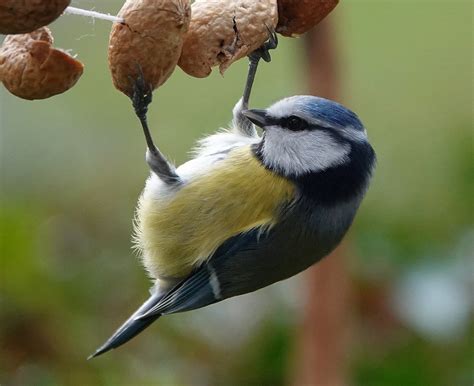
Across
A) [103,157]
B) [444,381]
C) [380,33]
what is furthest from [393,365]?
[380,33]

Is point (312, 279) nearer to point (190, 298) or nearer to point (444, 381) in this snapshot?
point (444, 381)

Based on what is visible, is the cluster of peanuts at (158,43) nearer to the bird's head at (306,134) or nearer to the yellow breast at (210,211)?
the bird's head at (306,134)

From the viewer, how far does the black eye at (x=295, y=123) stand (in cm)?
159

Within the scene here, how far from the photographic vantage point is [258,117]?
1.58 metres

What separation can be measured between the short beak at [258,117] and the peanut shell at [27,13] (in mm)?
642

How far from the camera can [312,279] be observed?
2.02 m

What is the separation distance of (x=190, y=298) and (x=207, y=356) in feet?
1.25

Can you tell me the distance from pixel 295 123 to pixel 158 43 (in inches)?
19.7

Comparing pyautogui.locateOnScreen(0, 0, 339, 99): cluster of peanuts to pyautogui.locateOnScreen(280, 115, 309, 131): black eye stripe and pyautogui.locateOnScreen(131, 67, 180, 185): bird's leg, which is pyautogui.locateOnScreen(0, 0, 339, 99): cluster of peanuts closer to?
pyautogui.locateOnScreen(131, 67, 180, 185): bird's leg

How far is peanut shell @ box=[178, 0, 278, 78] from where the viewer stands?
125cm

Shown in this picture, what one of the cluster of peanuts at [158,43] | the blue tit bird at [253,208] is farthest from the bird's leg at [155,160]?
the cluster of peanuts at [158,43]

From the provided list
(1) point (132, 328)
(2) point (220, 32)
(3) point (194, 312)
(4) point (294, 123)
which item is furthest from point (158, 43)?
(3) point (194, 312)

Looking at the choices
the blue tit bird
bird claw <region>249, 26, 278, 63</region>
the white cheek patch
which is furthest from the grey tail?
bird claw <region>249, 26, 278, 63</region>

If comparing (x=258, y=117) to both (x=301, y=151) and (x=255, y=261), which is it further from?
(x=255, y=261)
